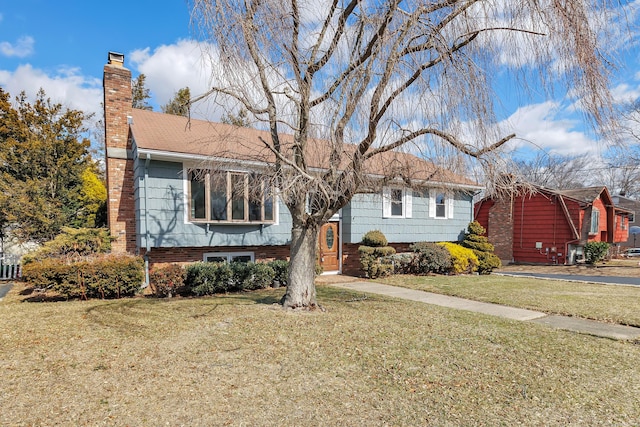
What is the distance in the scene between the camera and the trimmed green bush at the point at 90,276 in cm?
751

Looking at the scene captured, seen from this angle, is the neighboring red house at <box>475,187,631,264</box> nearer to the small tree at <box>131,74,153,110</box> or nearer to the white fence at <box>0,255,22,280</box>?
the white fence at <box>0,255,22,280</box>

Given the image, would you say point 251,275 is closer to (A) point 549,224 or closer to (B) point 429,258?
(B) point 429,258

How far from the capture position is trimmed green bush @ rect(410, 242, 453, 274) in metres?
13.7

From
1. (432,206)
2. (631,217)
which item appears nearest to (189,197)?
(432,206)

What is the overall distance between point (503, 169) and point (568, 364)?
2.76 metres

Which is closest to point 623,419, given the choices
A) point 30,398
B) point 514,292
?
point 30,398

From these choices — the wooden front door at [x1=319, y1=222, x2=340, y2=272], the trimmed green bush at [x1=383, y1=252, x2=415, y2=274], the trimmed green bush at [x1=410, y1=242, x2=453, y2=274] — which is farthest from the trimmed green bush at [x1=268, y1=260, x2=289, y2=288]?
the trimmed green bush at [x1=410, y1=242, x2=453, y2=274]

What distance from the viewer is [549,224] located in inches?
809

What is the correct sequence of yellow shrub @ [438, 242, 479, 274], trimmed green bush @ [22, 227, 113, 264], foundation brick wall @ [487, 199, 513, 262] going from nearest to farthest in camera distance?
1. trimmed green bush @ [22, 227, 113, 264]
2. yellow shrub @ [438, 242, 479, 274]
3. foundation brick wall @ [487, 199, 513, 262]

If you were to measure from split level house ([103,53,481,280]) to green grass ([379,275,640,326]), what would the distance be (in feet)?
8.71

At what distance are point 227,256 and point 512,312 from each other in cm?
758

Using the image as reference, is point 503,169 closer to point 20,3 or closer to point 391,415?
point 391,415

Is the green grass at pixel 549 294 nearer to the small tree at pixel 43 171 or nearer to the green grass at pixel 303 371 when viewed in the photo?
the green grass at pixel 303 371

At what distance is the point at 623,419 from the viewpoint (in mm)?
3225
